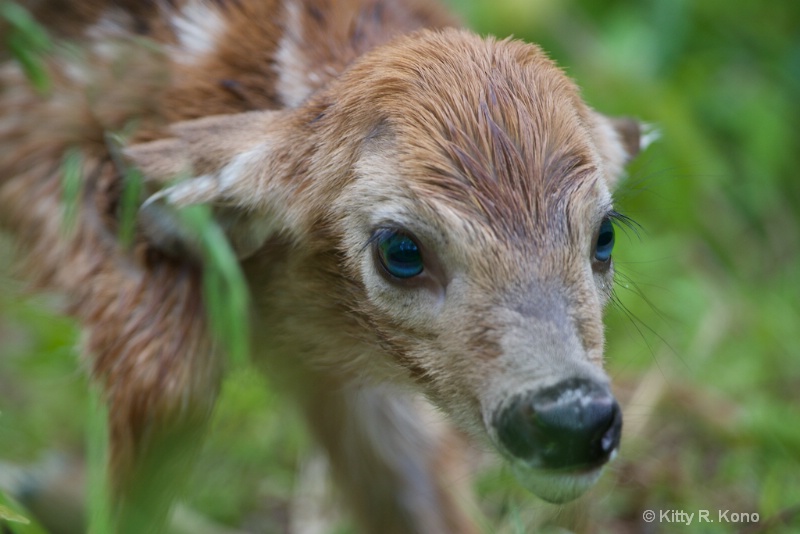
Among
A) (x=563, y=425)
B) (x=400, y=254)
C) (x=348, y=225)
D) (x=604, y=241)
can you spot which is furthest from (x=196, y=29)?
(x=563, y=425)

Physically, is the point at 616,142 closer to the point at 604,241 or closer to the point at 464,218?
the point at 604,241

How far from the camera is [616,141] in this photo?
3.72 meters

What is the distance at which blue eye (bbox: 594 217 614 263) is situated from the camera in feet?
10.5

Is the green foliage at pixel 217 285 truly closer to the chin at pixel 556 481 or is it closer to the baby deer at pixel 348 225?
the baby deer at pixel 348 225

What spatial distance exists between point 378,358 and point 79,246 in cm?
114

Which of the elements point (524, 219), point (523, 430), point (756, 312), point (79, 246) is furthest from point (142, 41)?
point (756, 312)

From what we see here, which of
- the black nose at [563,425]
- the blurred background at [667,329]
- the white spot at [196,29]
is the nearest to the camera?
the black nose at [563,425]

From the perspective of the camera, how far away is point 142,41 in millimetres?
3863

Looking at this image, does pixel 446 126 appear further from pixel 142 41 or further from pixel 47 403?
pixel 47 403

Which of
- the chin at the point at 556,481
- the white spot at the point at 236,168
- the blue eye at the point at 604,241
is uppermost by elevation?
the white spot at the point at 236,168

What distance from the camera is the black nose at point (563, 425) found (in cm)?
271

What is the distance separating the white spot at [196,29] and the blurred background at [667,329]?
1035 mm

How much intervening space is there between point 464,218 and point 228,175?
866 mm

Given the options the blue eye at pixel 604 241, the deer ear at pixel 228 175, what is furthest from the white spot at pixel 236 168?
the blue eye at pixel 604 241
